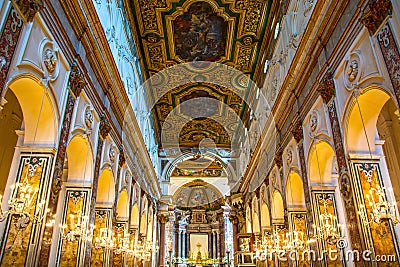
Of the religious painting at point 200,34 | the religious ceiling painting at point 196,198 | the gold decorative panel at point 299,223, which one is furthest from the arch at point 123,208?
the religious ceiling painting at point 196,198

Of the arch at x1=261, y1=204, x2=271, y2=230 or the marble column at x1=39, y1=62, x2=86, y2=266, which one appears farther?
the arch at x1=261, y1=204, x2=271, y2=230

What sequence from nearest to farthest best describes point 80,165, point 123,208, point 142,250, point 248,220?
point 80,165
point 123,208
point 142,250
point 248,220

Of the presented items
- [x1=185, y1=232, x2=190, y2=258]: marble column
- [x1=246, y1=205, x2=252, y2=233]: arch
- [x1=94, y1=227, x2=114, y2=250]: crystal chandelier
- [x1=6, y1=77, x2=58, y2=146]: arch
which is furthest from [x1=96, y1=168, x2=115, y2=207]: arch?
[x1=185, y1=232, x2=190, y2=258]: marble column

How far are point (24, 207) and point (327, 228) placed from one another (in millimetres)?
6371

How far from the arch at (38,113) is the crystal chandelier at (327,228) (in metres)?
6.29

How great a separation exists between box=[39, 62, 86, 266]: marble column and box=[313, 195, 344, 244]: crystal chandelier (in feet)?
19.6

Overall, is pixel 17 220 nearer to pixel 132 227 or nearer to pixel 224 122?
pixel 132 227

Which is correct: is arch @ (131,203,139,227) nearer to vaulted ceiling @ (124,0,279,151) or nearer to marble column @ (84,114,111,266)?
vaulted ceiling @ (124,0,279,151)

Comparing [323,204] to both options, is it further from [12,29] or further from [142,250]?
[142,250]

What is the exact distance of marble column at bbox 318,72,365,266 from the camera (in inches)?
259

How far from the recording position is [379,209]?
19.2 feet

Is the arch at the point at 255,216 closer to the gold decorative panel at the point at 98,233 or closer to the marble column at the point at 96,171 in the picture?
the gold decorative panel at the point at 98,233

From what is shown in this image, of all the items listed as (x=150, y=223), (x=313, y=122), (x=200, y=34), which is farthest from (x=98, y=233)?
(x=150, y=223)

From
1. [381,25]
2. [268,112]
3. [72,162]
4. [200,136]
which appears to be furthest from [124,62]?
[200,136]
